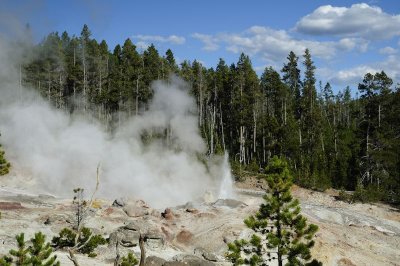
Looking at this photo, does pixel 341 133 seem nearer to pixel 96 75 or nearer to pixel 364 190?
pixel 364 190

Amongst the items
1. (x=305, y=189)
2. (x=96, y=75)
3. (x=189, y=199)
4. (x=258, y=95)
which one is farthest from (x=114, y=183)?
(x=96, y=75)

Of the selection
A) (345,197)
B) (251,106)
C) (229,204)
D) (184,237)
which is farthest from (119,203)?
(251,106)

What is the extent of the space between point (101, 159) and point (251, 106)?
23178mm

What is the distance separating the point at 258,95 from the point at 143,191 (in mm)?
26279

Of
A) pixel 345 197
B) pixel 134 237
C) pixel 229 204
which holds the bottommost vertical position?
pixel 345 197

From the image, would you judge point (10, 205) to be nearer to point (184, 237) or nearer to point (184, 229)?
point (184, 229)

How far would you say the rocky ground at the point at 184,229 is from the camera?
21250 mm

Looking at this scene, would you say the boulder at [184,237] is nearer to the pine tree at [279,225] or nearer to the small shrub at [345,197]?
the pine tree at [279,225]

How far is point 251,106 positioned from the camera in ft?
183

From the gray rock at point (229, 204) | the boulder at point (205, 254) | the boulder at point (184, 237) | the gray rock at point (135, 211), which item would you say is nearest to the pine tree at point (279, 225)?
the boulder at point (205, 254)

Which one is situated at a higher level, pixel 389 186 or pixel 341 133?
pixel 341 133

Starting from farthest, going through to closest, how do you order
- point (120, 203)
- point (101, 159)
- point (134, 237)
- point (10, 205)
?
Answer: point (101, 159), point (120, 203), point (10, 205), point (134, 237)

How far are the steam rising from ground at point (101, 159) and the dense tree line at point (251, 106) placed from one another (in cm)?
660

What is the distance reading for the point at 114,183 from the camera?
36469 mm
